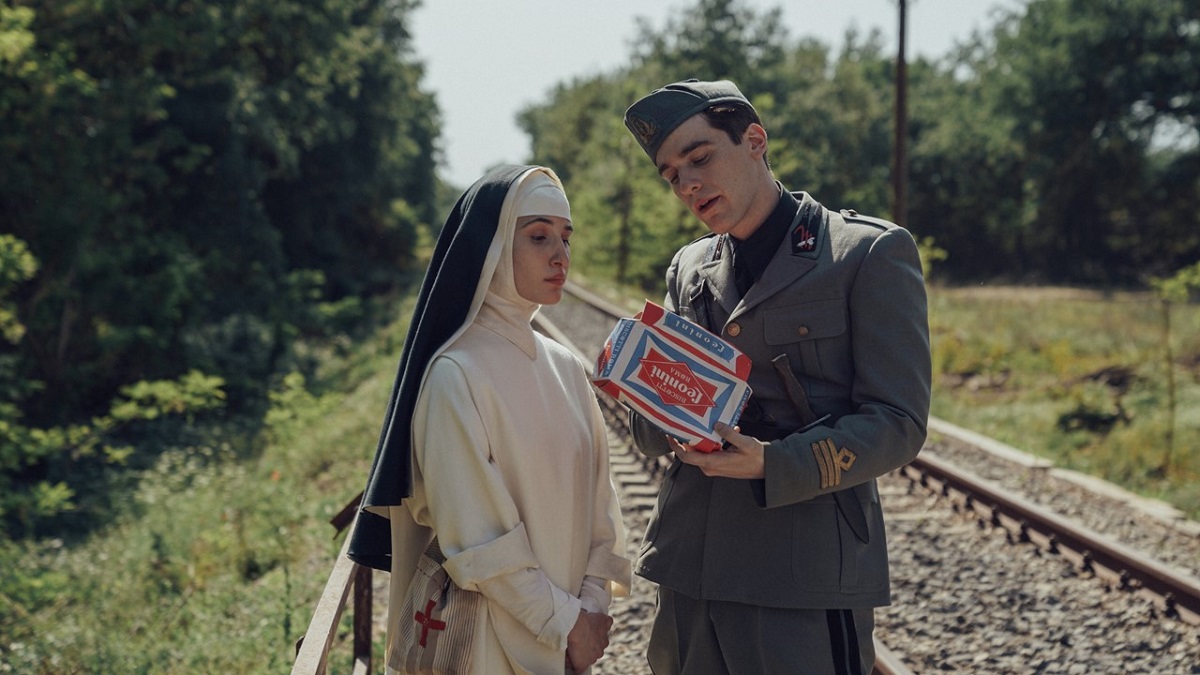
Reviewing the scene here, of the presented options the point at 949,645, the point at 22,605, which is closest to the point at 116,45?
the point at 22,605

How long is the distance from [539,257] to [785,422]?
0.76 meters

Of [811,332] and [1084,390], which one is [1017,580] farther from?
[1084,390]

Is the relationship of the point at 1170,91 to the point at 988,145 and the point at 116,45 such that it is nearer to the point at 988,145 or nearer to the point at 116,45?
the point at 988,145

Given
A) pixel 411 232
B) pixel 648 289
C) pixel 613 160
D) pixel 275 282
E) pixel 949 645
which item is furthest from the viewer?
pixel 411 232

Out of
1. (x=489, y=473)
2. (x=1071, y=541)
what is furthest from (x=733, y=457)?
(x=1071, y=541)

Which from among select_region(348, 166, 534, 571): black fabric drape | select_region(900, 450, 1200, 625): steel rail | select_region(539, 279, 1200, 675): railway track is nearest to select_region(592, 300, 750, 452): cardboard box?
select_region(348, 166, 534, 571): black fabric drape

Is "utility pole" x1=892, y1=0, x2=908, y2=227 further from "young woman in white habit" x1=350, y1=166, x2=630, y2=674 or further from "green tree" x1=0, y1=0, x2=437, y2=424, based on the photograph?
"young woman in white habit" x1=350, y1=166, x2=630, y2=674

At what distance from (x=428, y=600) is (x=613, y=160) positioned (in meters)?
38.6

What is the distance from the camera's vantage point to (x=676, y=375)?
2191 mm

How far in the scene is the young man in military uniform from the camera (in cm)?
210

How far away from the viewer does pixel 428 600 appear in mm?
2383

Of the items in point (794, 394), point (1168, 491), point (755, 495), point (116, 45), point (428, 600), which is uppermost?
point (116, 45)

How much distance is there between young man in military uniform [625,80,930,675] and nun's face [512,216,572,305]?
0.33m

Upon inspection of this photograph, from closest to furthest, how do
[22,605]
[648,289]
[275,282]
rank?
[22,605]
[275,282]
[648,289]
